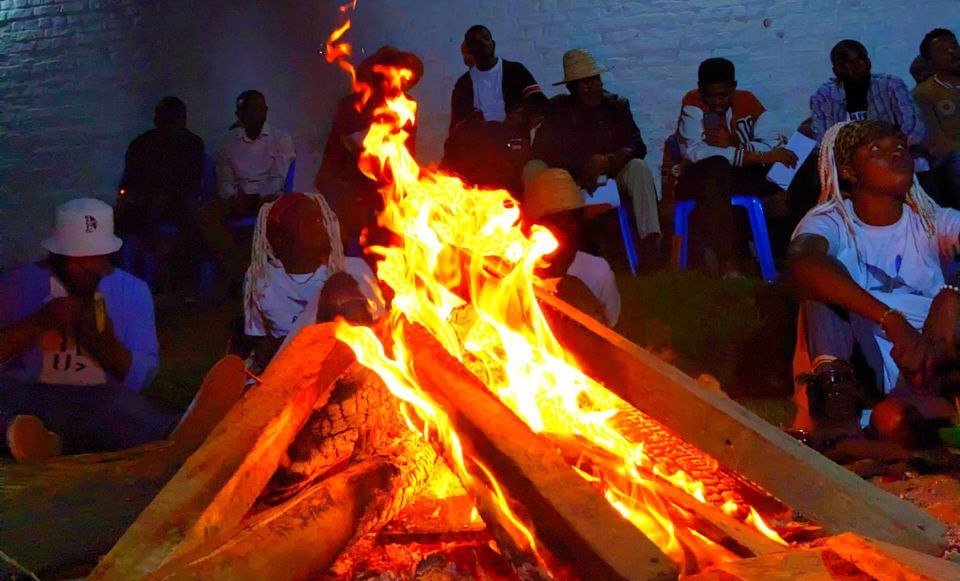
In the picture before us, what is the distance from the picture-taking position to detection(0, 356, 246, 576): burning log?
3.95 metres

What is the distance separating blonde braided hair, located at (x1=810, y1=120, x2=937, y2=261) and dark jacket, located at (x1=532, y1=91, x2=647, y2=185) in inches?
114

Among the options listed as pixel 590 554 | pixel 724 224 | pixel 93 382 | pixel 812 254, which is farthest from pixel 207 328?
pixel 590 554

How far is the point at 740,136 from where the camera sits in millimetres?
8547

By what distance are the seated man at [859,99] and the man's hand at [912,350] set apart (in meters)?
3.16

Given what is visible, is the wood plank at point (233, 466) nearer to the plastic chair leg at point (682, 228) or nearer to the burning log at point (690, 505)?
the burning log at point (690, 505)

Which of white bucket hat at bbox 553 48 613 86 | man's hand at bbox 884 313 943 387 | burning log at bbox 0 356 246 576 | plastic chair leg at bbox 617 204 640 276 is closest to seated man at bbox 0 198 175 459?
burning log at bbox 0 356 246 576

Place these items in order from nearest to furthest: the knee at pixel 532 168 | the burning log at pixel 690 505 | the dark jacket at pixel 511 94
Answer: the burning log at pixel 690 505 → the knee at pixel 532 168 → the dark jacket at pixel 511 94

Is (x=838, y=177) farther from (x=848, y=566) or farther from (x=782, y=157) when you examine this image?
(x=848, y=566)

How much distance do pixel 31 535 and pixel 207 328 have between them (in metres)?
4.36

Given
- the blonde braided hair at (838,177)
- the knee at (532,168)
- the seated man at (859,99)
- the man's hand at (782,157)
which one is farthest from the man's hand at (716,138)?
the blonde braided hair at (838,177)

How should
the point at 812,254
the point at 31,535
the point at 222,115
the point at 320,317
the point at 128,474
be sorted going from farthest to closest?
the point at 222,115 < the point at 320,317 < the point at 812,254 < the point at 128,474 < the point at 31,535

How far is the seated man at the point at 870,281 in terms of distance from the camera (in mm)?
4992

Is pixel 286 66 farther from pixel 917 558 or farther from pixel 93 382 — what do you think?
pixel 917 558

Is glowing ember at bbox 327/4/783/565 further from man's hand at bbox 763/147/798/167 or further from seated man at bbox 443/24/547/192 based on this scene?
man's hand at bbox 763/147/798/167
